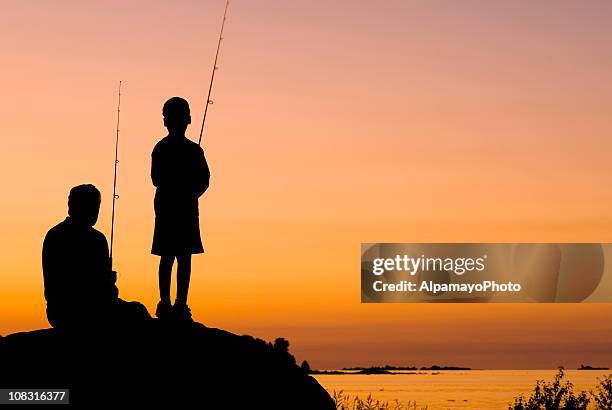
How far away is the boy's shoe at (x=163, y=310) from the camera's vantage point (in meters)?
13.7

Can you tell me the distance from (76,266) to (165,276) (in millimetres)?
1337

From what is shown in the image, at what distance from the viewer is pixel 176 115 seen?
1362 centimetres

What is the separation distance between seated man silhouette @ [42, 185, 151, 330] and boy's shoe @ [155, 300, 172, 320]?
101cm

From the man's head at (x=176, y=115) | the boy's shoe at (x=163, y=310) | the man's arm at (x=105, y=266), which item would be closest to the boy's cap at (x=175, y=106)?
the man's head at (x=176, y=115)

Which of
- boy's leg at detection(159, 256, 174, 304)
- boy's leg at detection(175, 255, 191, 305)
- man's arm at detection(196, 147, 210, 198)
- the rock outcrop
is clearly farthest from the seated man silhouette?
man's arm at detection(196, 147, 210, 198)

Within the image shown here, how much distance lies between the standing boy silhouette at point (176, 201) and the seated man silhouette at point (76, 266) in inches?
39.5

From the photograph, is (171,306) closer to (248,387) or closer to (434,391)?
(248,387)

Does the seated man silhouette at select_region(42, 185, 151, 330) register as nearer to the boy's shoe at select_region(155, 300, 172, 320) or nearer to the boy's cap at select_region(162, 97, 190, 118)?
the boy's shoe at select_region(155, 300, 172, 320)

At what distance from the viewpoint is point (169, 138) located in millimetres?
13758

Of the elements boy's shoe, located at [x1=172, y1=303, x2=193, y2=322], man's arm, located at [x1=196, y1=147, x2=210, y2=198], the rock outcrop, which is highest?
man's arm, located at [x1=196, y1=147, x2=210, y2=198]

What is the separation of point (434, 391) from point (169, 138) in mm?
100404

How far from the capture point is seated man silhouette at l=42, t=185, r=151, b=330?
12.6 metres

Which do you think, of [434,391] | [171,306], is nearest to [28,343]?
[171,306]

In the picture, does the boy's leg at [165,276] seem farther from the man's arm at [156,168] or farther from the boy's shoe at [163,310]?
the man's arm at [156,168]
